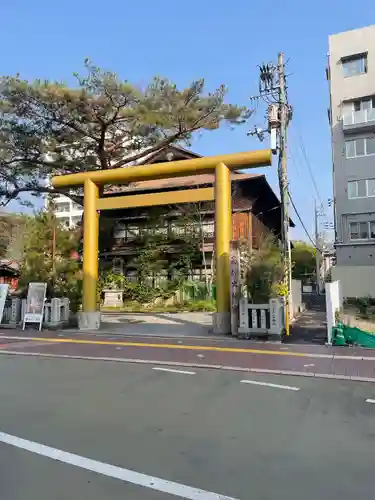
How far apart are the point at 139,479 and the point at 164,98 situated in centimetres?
A: 1810

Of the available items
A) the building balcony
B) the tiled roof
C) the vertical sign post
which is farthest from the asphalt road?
the building balcony

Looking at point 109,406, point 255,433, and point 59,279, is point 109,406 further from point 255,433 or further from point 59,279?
point 59,279

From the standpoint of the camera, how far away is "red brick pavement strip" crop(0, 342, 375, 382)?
7246mm

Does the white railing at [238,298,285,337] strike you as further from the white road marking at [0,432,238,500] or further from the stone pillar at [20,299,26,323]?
the white road marking at [0,432,238,500]

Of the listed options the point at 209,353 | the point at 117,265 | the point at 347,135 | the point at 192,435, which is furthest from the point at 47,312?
the point at 347,135

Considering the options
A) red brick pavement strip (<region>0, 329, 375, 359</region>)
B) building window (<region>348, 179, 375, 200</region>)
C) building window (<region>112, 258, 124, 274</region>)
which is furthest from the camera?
building window (<region>112, 258, 124, 274</region>)

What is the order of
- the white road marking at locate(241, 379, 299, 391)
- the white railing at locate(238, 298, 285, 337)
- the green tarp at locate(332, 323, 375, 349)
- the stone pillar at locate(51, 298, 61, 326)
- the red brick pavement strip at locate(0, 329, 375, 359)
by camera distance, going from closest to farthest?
the white road marking at locate(241, 379, 299, 391) < the red brick pavement strip at locate(0, 329, 375, 359) < the green tarp at locate(332, 323, 375, 349) < the white railing at locate(238, 298, 285, 337) < the stone pillar at locate(51, 298, 61, 326)

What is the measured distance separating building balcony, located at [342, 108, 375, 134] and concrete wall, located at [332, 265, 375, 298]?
8.65m

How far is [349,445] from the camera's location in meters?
3.91

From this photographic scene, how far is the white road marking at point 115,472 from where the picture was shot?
3.00 meters

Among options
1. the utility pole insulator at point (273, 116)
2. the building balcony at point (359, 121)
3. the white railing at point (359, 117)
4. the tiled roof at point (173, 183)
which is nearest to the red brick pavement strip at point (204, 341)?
the utility pole insulator at point (273, 116)

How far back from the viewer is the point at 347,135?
27203mm

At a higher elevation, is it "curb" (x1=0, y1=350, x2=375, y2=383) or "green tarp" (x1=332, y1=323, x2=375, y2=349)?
"green tarp" (x1=332, y1=323, x2=375, y2=349)

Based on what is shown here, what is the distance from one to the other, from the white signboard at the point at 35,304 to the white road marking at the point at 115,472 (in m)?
10.0
